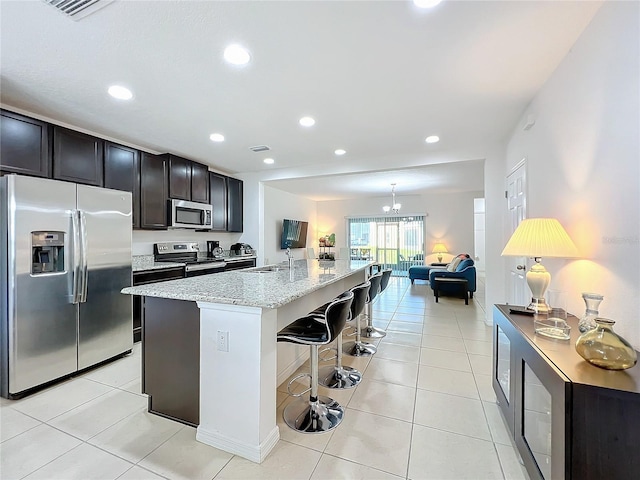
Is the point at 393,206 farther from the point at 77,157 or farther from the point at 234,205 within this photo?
the point at 77,157

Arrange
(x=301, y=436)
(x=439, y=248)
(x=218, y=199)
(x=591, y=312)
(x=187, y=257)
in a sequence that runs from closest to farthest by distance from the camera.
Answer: (x=591, y=312)
(x=301, y=436)
(x=187, y=257)
(x=218, y=199)
(x=439, y=248)

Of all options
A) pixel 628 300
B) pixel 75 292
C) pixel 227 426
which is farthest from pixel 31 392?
pixel 628 300

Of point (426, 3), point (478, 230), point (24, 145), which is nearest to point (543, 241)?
point (426, 3)

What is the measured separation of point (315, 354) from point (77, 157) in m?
3.31

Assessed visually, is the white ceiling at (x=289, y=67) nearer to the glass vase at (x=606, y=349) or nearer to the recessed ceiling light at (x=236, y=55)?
the recessed ceiling light at (x=236, y=55)

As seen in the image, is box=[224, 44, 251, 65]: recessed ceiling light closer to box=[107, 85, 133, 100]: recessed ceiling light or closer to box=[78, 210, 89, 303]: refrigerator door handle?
box=[107, 85, 133, 100]: recessed ceiling light

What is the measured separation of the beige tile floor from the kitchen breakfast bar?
0.41 feet

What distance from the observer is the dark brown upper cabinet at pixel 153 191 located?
3.83 metres

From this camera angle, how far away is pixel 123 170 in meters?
3.57

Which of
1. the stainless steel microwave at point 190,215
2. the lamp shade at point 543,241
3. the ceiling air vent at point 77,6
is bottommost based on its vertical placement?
the lamp shade at point 543,241

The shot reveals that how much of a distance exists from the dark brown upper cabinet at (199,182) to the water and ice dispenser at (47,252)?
7.37ft

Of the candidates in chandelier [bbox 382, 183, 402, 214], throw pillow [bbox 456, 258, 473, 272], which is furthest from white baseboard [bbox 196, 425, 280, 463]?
chandelier [bbox 382, 183, 402, 214]

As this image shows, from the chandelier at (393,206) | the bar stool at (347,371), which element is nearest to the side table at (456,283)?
the chandelier at (393,206)

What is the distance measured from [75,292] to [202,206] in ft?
7.84
